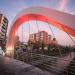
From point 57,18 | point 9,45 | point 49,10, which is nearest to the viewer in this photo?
point 57,18

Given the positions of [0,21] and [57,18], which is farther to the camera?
[0,21]

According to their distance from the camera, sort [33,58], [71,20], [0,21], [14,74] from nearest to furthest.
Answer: [14,74], [71,20], [33,58], [0,21]

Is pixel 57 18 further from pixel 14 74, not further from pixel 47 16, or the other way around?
pixel 14 74

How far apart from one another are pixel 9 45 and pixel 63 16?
8.16 m

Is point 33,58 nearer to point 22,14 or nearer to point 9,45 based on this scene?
point 22,14

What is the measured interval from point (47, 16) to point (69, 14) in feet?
4.52

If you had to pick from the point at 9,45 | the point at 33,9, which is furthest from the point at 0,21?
the point at 33,9

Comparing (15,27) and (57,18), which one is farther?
(15,27)

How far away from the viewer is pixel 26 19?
1087 centimetres

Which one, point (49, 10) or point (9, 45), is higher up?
point (49, 10)

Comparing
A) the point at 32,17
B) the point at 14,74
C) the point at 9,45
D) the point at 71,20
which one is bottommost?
the point at 14,74

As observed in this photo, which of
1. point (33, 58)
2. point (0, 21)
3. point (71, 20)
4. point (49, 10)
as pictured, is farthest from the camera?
point (0, 21)

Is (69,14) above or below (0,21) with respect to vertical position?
below

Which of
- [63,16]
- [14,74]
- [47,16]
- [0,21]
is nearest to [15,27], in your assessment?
[47,16]
